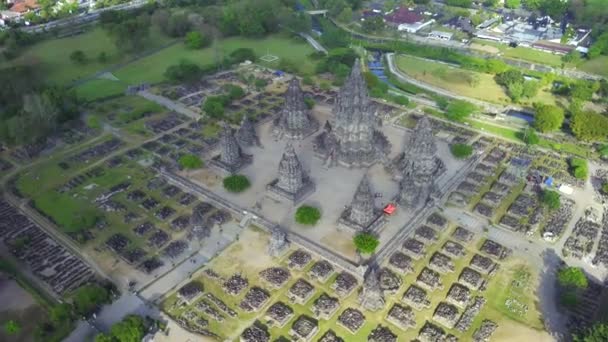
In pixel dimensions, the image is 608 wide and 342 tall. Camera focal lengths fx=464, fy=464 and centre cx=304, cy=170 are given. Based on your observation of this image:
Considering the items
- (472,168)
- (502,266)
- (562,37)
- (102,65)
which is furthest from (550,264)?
(102,65)

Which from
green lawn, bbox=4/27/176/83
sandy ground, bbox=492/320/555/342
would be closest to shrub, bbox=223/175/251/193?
sandy ground, bbox=492/320/555/342

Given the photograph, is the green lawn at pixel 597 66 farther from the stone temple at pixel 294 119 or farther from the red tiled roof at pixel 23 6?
the red tiled roof at pixel 23 6

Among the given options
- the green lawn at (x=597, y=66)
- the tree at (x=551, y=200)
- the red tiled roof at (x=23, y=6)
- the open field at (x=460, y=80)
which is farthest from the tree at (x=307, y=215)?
the red tiled roof at (x=23, y=6)

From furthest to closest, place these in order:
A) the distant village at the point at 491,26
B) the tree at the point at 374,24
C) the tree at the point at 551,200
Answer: the tree at the point at 374,24
the distant village at the point at 491,26
the tree at the point at 551,200

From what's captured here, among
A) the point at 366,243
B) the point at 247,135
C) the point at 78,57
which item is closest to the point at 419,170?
the point at 366,243

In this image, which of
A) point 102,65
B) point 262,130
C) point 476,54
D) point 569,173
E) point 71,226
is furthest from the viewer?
point 476,54

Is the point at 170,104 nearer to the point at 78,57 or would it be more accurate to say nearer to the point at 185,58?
the point at 185,58

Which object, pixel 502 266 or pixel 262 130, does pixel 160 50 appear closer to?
pixel 262 130

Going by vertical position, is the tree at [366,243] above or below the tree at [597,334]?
below
